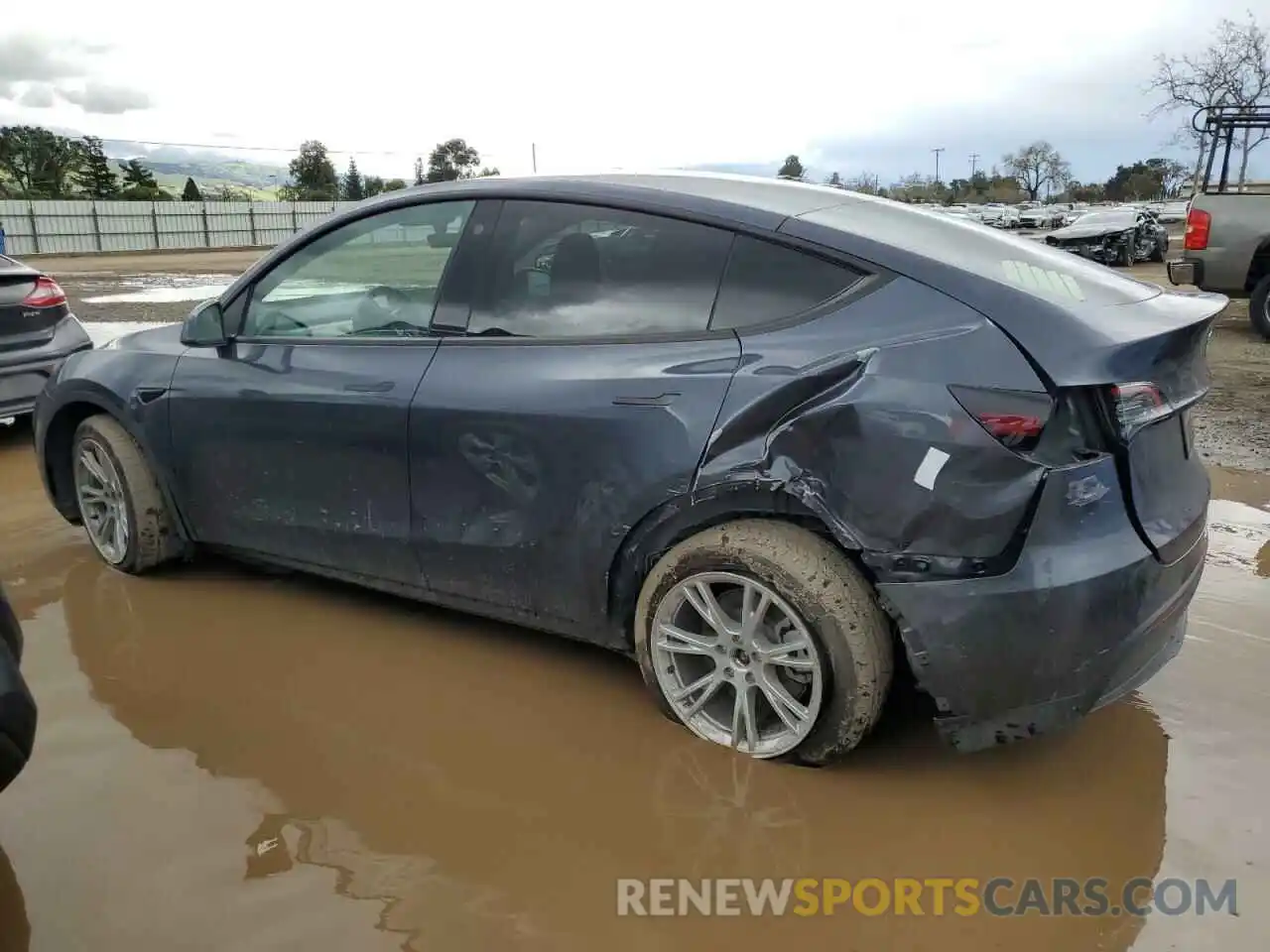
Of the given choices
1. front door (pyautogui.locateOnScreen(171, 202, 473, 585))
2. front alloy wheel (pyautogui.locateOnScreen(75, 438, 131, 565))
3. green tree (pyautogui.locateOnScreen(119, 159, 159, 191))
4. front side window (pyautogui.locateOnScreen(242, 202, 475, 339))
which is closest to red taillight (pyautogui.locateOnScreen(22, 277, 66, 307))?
front alloy wheel (pyautogui.locateOnScreen(75, 438, 131, 565))

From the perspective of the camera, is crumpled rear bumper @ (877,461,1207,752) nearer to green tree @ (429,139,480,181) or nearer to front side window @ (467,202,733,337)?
front side window @ (467,202,733,337)

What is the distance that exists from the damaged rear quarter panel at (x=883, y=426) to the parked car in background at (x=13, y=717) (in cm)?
168

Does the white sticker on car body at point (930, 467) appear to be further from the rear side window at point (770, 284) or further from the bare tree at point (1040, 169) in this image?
the bare tree at point (1040, 169)

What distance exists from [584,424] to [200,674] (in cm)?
166

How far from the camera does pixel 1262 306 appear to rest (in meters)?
9.86

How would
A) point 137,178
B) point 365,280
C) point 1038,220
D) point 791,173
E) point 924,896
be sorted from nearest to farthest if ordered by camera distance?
point 924,896
point 365,280
point 791,173
point 1038,220
point 137,178

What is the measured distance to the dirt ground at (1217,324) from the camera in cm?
624

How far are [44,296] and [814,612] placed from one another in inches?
242

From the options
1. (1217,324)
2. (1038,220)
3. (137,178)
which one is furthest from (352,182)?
(1217,324)

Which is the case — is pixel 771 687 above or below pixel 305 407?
below

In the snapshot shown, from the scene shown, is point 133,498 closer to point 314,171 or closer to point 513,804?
point 513,804

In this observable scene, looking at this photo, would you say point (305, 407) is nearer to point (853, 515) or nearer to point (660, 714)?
point (660, 714)

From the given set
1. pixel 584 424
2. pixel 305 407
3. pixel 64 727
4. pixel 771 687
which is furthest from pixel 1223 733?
pixel 64 727

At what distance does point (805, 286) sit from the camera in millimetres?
2748
